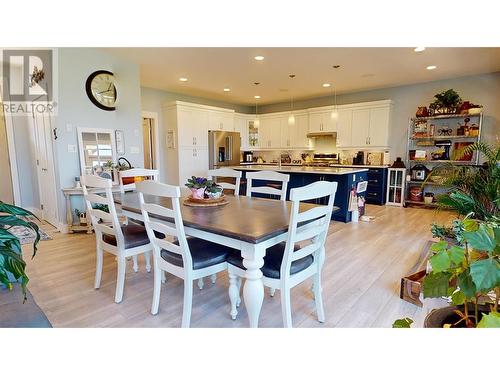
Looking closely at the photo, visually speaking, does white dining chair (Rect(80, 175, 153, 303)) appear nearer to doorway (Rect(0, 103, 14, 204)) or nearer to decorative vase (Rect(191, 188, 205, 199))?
decorative vase (Rect(191, 188, 205, 199))

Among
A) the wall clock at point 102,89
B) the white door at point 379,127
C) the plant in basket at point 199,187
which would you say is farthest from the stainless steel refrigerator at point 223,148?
the plant in basket at point 199,187

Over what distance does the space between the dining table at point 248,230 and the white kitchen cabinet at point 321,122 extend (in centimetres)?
524

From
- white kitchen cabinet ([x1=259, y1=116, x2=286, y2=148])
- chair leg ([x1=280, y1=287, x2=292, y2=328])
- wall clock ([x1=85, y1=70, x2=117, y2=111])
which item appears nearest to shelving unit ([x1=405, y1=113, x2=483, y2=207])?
white kitchen cabinet ([x1=259, y1=116, x2=286, y2=148])

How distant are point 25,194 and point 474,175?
6.56m

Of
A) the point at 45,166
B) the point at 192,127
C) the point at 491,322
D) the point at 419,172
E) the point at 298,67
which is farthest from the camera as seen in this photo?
the point at 192,127

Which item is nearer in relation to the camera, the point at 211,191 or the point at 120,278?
the point at 120,278

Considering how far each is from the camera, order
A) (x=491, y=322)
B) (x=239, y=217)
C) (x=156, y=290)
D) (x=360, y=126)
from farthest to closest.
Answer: (x=360, y=126) < (x=156, y=290) < (x=239, y=217) < (x=491, y=322)

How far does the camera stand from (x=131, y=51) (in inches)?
153

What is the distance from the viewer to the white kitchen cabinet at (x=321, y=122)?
684cm

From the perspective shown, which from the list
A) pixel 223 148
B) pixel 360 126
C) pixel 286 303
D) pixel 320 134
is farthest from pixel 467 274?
pixel 320 134

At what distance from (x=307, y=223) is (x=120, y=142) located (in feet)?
11.7

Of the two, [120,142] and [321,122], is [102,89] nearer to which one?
[120,142]

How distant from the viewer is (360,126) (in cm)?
647

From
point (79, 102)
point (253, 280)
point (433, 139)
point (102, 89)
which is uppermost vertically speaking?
point (102, 89)
